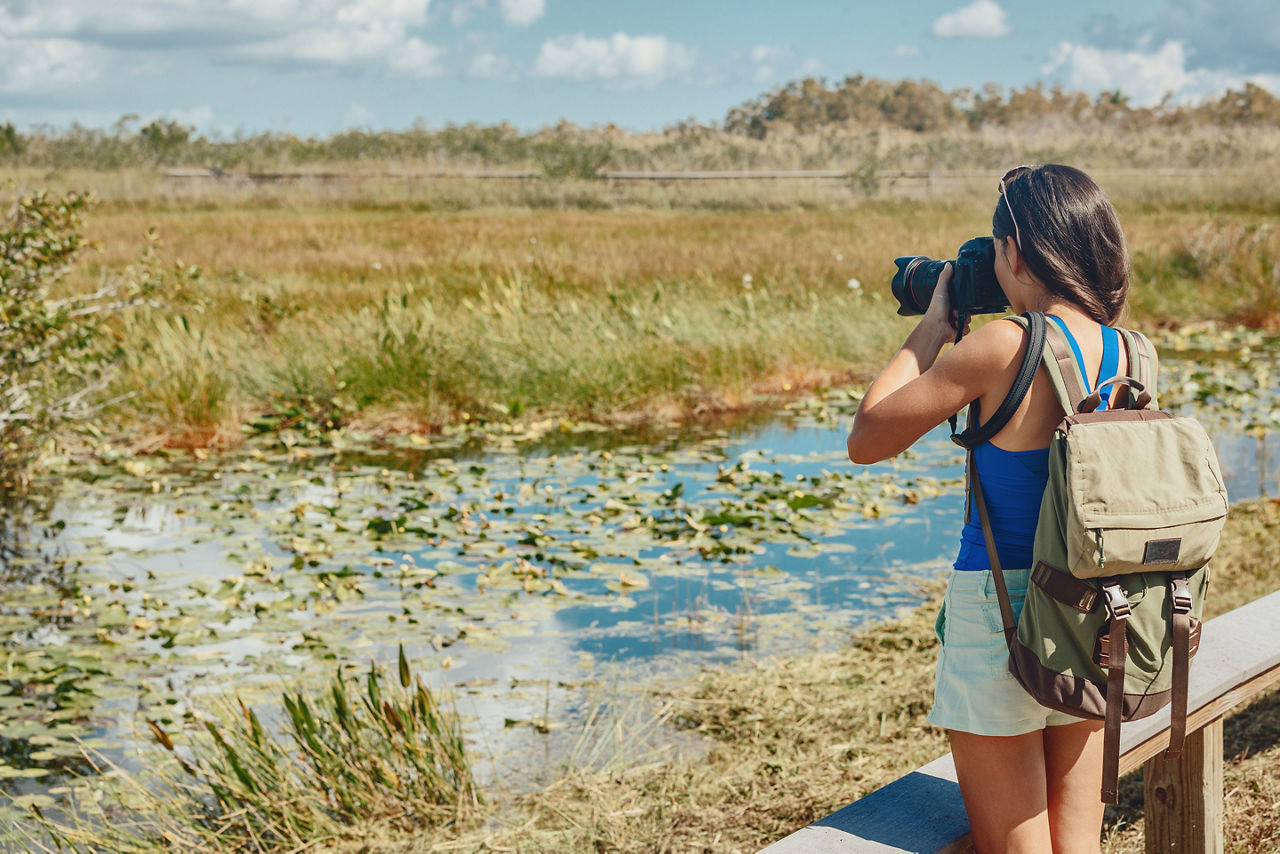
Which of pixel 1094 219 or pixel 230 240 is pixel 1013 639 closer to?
pixel 1094 219

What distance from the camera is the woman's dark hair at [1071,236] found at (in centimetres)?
177

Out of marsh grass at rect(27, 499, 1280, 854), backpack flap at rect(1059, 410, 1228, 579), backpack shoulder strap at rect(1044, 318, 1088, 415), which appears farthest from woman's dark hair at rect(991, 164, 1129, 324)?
marsh grass at rect(27, 499, 1280, 854)

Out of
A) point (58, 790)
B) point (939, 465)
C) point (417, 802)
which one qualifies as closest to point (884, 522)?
point (939, 465)

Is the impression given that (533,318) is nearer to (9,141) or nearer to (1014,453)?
(1014,453)

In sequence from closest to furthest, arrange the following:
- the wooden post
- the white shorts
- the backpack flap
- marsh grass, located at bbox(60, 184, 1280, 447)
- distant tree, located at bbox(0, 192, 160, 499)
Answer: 1. the backpack flap
2. the white shorts
3. the wooden post
4. distant tree, located at bbox(0, 192, 160, 499)
5. marsh grass, located at bbox(60, 184, 1280, 447)

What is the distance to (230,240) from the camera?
16.3 meters

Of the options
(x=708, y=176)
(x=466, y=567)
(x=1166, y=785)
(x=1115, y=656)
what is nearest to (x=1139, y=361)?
(x=1115, y=656)

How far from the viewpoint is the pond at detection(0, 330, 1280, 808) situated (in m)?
4.04

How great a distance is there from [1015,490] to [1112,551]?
23 centimetres

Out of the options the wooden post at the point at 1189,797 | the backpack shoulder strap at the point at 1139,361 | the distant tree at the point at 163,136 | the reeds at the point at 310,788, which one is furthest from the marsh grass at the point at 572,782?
the distant tree at the point at 163,136

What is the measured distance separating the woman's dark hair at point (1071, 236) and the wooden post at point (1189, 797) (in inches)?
51.6

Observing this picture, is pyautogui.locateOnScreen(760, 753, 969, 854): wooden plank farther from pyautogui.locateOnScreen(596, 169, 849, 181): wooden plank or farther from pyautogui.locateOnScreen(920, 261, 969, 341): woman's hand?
pyautogui.locateOnScreen(596, 169, 849, 181): wooden plank

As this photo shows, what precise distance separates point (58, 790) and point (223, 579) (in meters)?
1.78

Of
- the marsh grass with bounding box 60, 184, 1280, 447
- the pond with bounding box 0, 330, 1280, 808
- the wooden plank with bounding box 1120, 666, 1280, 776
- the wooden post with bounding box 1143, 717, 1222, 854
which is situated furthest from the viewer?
the marsh grass with bounding box 60, 184, 1280, 447
